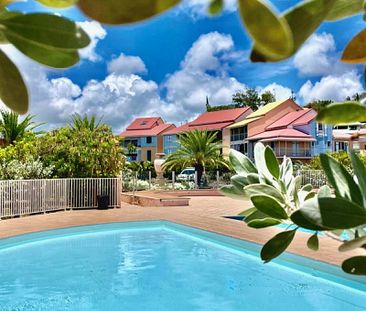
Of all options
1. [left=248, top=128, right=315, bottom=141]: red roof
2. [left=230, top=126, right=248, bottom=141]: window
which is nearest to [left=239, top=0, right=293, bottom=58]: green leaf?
[left=248, top=128, right=315, bottom=141]: red roof

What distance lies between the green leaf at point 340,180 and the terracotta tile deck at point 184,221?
7.03 metres

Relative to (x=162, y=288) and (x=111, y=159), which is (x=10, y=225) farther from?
(x=162, y=288)

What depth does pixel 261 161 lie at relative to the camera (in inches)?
29.9

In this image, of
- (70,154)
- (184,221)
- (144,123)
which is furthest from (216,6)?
(144,123)

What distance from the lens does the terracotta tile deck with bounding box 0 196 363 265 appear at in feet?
27.7

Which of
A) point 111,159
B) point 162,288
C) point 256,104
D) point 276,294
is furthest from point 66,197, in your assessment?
point 256,104

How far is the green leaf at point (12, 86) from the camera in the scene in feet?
1.16

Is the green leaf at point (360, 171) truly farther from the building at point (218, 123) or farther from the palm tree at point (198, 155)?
the building at point (218, 123)

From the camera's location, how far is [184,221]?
1256 cm

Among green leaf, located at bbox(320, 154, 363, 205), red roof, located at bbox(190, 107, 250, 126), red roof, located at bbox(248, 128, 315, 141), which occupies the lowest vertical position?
green leaf, located at bbox(320, 154, 363, 205)

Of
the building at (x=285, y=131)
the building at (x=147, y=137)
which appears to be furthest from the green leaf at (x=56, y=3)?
the building at (x=147, y=137)

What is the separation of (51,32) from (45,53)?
0.10ft

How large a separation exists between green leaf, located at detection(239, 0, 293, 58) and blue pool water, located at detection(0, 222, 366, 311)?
645 centimetres

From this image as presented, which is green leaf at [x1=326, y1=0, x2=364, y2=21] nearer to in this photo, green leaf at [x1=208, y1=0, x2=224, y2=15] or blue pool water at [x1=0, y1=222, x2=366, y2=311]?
green leaf at [x1=208, y1=0, x2=224, y2=15]
